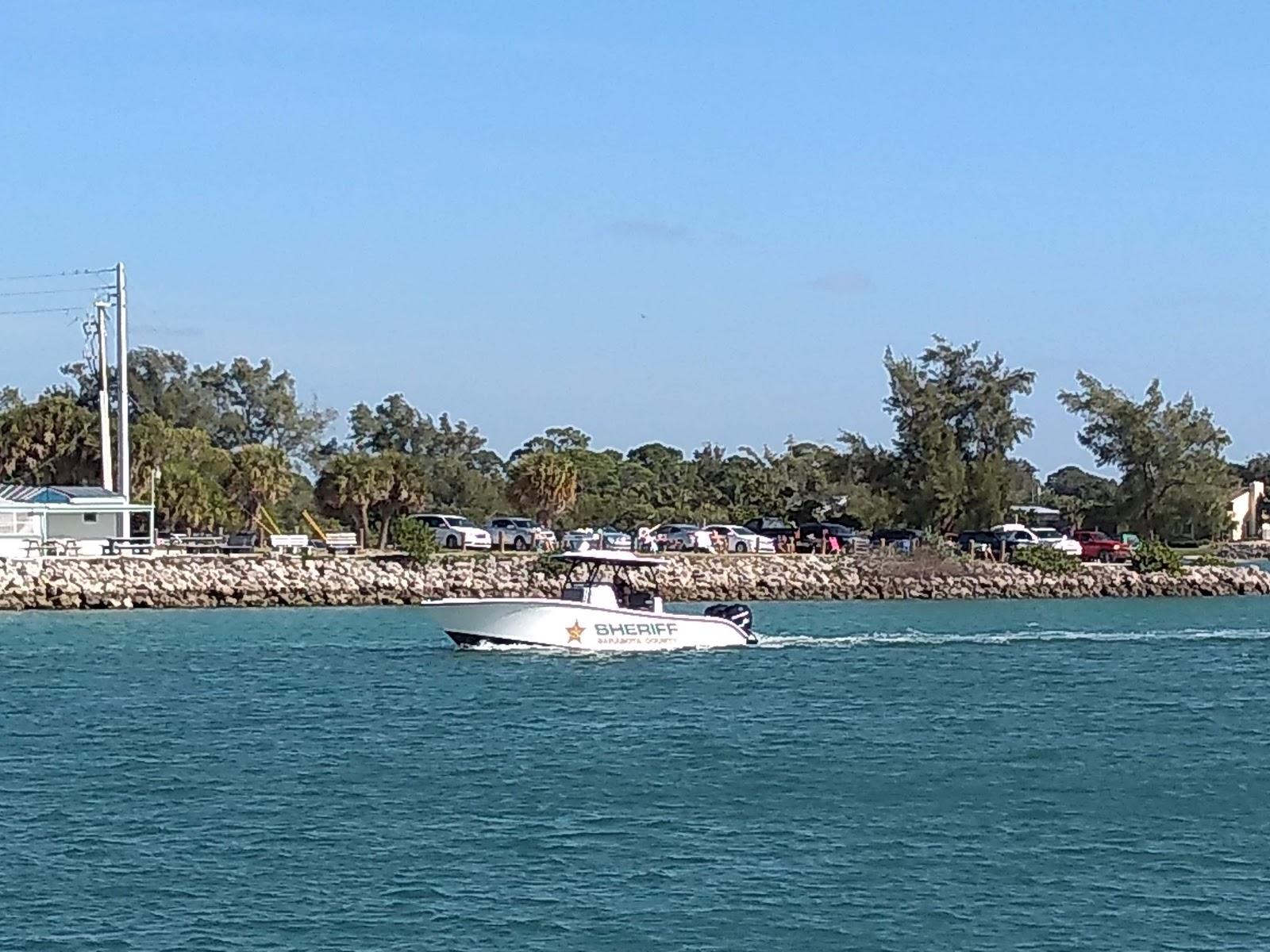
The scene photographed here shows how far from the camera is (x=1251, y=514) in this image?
133 metres

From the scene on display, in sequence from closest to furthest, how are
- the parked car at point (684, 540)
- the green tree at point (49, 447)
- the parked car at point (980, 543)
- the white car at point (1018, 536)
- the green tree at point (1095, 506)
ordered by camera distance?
the parked car at point (684, 540) < the parked car at point (980, 543) < the white car at point (1018, 536) < the green tree at point (49, 447) < the green tree at point (1095, 506)

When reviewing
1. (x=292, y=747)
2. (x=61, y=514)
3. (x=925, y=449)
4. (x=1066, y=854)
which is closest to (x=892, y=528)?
(x=925, y=449)

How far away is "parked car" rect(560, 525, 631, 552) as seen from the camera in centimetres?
7075

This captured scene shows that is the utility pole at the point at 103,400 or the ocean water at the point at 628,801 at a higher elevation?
the utility pole at the point at 103,400

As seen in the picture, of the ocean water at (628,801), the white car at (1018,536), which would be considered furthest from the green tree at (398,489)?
the ocean water at (628,801)

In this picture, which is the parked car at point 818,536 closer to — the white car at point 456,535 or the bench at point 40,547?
the white car at point 456,535

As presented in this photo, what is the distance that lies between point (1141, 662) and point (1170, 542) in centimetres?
6043

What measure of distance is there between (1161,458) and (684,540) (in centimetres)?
3103

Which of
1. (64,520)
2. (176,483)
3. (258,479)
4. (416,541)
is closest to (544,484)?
(258,479)

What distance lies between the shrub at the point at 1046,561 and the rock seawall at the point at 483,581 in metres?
0.43

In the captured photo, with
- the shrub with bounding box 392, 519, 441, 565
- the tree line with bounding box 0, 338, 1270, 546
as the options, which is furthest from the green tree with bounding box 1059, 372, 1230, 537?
the shrub with bounding box 392, 519, 441, 565

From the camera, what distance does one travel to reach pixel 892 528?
8994 cm

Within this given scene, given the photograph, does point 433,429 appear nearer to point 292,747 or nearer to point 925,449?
point 925,449

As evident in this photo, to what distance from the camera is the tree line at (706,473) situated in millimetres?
79750
